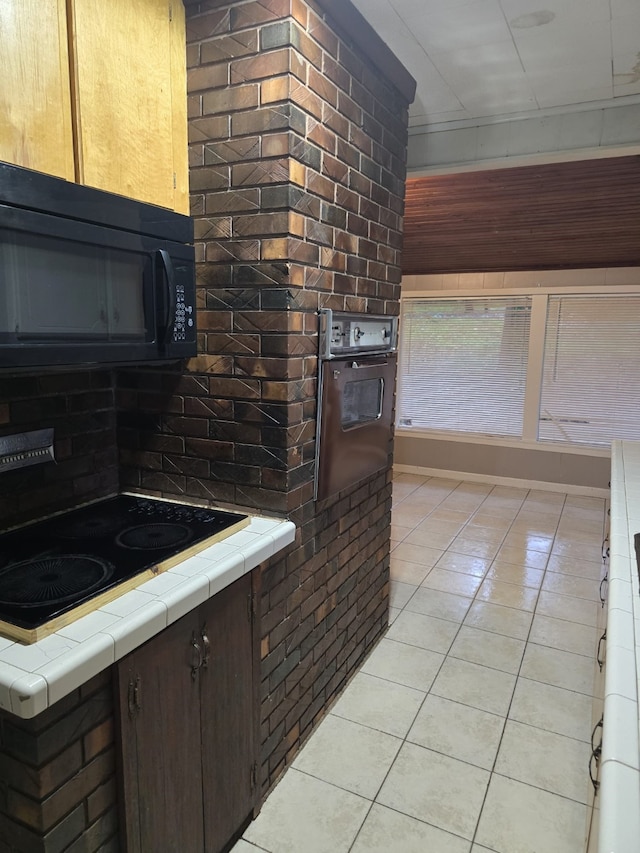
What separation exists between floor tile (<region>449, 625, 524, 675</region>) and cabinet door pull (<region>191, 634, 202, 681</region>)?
1627mm

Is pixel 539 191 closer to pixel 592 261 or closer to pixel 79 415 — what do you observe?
pixel 592 261

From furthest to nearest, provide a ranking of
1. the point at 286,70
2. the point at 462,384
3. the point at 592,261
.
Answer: the point at 462,384 → the point at 592,261 → the point at 286,70

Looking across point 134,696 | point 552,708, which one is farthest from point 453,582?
point 134,696

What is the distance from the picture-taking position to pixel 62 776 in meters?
1.03

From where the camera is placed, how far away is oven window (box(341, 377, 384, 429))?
200 centimetres

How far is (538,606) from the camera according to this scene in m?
3.09

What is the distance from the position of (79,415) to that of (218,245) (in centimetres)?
67

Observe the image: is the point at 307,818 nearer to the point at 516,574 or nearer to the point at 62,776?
the point at 62,776

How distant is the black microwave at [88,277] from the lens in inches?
43.5

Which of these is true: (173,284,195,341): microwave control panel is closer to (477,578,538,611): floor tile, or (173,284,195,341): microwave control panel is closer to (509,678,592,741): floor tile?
(509,678,592,741): floor tile

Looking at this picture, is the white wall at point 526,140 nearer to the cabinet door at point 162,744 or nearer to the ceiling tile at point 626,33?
the ceiling tile at point 626,33

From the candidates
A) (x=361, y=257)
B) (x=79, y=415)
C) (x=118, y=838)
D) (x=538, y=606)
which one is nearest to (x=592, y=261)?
(x=538, y=606)

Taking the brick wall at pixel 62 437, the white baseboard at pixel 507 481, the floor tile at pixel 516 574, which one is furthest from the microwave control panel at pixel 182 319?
the white baseboard at pixel 507 481

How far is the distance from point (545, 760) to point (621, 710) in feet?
3.95
